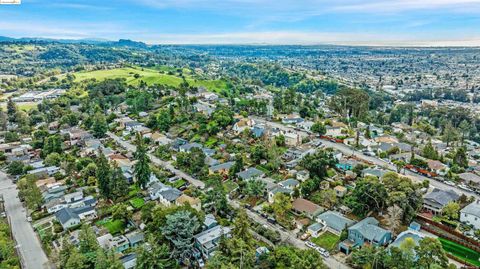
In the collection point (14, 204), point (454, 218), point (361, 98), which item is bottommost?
point (14, 204)

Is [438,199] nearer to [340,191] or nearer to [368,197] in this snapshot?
[368,197]

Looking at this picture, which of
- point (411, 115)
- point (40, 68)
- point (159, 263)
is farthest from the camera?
point (40, 68)

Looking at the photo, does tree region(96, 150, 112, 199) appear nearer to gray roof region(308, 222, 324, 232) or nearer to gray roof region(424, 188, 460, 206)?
gray roof region(308, 222, 324, 232)

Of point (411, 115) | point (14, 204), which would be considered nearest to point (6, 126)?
point (14, 204)

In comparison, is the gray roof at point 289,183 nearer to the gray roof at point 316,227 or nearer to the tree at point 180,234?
the gray roof at point 316,227

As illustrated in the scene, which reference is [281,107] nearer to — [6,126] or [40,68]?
[6,126]

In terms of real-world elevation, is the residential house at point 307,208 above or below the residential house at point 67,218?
above

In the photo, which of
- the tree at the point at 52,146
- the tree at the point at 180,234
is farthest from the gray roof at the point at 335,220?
the tree at the point at 52,146
